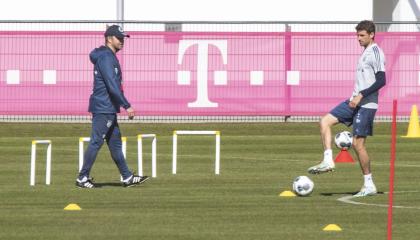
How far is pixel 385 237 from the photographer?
48.4ft

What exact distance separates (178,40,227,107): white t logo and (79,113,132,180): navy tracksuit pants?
13.3m

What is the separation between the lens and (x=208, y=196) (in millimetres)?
18938

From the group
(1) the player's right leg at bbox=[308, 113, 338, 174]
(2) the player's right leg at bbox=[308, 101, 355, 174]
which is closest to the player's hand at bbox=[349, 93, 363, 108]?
(2) the player's right leg at bbox=[308, 101, 355, 174]

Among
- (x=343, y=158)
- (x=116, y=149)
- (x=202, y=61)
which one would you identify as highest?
(x=202, y=61)

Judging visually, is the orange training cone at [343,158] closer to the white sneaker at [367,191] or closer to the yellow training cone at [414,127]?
the white sneaker at [367,191]

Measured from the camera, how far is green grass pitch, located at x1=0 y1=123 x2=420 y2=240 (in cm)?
1534

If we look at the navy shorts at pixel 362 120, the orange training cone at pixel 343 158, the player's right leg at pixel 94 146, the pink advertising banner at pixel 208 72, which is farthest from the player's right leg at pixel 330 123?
the pink advertising banner at pixel 208 72

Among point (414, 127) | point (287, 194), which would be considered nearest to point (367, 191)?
point (287, 194)

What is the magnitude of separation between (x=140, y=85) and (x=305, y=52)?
3.51 m

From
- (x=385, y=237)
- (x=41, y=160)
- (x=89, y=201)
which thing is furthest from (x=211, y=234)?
(x=41, y=160)

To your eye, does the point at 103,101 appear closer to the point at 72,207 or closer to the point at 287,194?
the point at 287,194

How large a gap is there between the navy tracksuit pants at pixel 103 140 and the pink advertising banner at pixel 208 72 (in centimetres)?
1326

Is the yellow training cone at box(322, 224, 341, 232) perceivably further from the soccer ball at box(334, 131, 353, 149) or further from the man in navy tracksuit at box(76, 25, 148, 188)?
the soccer ball at box(334, 131, 353, 149)

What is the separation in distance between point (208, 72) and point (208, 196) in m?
14.8
